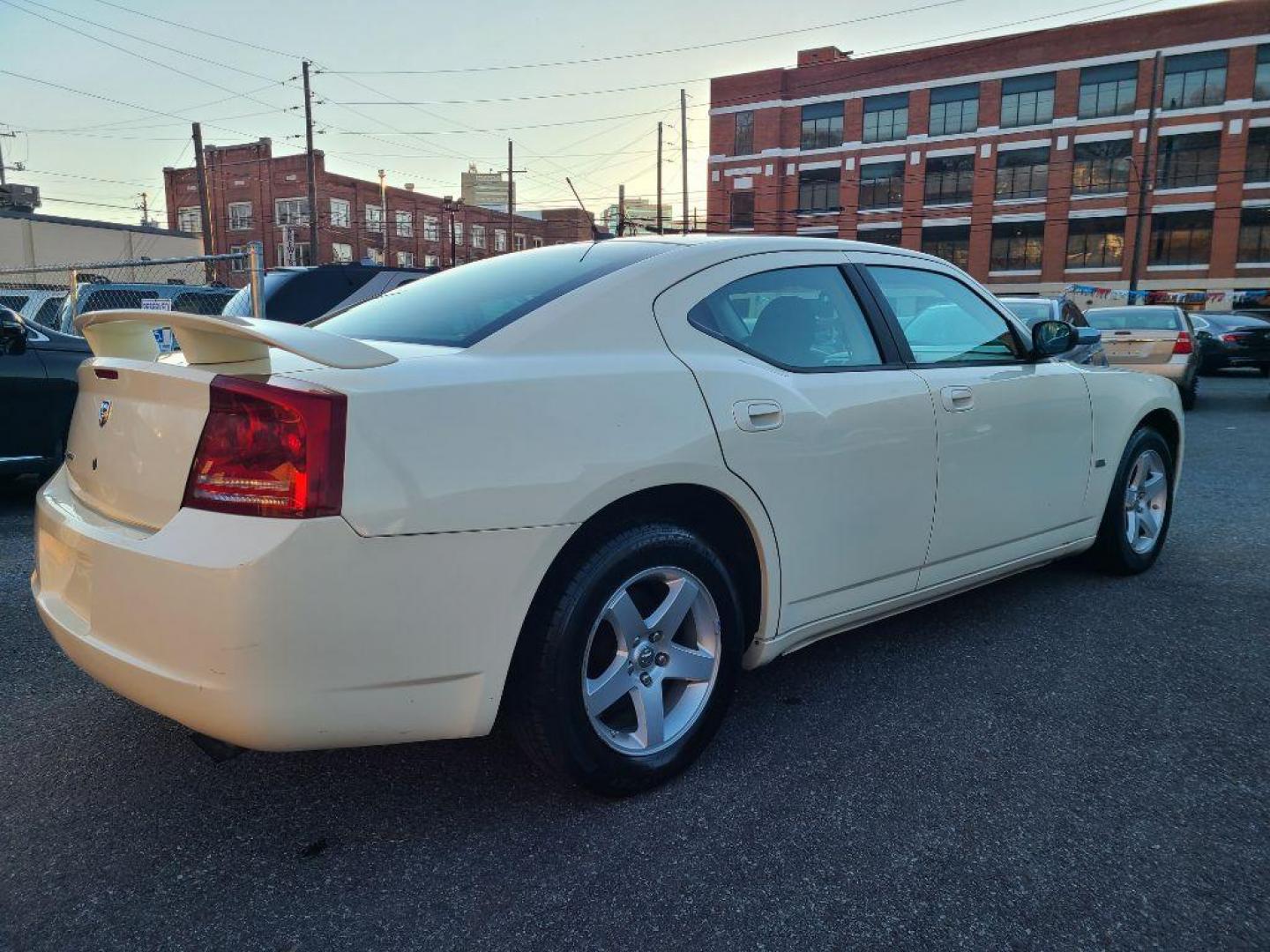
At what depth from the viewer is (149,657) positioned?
1.97m

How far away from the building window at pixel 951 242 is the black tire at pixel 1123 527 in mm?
46779

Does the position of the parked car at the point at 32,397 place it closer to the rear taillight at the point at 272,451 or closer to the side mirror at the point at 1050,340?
the rear taillight at the point at 272,451

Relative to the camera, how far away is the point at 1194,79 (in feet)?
139

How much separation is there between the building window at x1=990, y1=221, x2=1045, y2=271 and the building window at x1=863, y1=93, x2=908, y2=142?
7.72m

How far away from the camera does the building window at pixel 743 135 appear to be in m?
52.5

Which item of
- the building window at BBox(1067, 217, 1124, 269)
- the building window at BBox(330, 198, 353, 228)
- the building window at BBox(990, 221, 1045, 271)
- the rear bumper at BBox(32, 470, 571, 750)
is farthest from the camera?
the building window at BBox(330, 198, 353, 228)

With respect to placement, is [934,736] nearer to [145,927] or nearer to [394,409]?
[394,409]

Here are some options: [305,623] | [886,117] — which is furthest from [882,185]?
[305,623]

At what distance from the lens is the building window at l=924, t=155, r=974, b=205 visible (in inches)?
1859

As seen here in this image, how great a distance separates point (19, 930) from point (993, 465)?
10.4 feet

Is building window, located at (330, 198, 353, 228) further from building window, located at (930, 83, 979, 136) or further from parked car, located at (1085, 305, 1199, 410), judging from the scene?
parked car, located at (1085, 305, 1199, 410)

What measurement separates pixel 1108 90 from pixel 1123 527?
159ft

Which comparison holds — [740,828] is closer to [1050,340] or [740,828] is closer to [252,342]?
[252,342]

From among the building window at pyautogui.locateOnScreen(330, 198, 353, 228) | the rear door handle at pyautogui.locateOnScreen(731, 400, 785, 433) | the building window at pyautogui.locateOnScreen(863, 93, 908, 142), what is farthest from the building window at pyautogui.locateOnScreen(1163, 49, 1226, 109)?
the rear door handle at pyautogui.locateOnScreen(731, 400, 785, 433)
